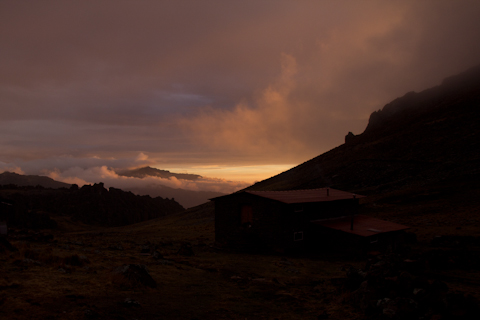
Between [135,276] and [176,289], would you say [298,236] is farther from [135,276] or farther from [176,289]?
[135,276]

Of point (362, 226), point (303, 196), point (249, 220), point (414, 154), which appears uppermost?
point (414, 154)

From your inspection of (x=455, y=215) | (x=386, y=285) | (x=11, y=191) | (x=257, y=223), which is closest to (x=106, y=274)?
(x=386, y=285)

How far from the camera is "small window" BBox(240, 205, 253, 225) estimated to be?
1287 inches

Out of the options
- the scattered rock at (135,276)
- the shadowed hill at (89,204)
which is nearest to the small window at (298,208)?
the scattered rock at (135,276)

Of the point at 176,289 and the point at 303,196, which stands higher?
the point at 303,196

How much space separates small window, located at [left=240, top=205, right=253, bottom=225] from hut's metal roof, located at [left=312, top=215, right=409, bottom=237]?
259 inches

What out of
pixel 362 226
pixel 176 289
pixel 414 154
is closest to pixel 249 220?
pixel 362 226

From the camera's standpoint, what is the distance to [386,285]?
13.9m

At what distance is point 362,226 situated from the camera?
106 feet

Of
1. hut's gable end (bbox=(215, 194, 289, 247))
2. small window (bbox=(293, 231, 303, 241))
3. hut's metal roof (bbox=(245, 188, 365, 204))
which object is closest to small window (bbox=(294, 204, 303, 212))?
hut's metal roof (bbox=(245, 188, 365, 204))

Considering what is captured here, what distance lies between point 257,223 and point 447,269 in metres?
15.9

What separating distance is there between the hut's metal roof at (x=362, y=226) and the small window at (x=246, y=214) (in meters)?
6.57

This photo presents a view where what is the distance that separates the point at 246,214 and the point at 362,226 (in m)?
11.7

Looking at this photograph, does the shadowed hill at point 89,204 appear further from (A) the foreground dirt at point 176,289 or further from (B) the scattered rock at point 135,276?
(B) the scattered rock at point 135,276
